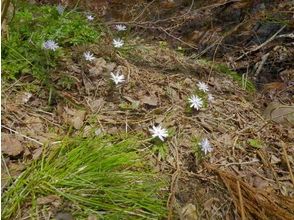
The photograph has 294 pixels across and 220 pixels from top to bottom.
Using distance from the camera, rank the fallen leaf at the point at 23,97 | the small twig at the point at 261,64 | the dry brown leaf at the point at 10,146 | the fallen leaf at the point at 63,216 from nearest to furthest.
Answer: the fallen leaf at the point at 63,216 < the dry brown leaf at the point at 10,146 < the fallen leaf at the point at 23,97 < the small twig at the point at 261,64

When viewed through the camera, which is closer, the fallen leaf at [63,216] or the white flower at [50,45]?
the fallen leaf at [63,216]

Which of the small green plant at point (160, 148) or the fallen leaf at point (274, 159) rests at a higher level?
the small green plant at point (160, 148)

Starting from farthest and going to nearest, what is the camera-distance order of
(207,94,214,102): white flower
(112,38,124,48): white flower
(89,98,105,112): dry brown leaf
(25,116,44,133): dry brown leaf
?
(112,38,124,48): white flower < (207,94,214,102): white flower < (89,98,105,112): dry brown leaf < (25,116,44,133): dry brown leaf

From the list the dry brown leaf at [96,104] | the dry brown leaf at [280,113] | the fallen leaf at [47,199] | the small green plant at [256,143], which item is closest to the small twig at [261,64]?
the dry brown leaf at [280,113]

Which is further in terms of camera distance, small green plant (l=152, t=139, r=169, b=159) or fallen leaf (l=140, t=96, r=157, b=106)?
fallen leaf (l=140, t=96, r=157, b=106)

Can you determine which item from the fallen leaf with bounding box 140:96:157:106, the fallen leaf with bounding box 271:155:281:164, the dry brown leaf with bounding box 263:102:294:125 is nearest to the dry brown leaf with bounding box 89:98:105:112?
the fallen leaf with bounding box 140:96:157:106

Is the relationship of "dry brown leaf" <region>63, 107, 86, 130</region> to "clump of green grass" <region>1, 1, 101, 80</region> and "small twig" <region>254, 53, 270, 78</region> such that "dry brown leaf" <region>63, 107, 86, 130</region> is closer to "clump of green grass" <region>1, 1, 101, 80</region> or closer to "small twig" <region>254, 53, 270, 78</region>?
"clump of green grass" <region>1, 1, 101, 80</region>

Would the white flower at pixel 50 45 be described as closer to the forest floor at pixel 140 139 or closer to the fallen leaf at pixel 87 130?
the forest floor at pixel 140 139
